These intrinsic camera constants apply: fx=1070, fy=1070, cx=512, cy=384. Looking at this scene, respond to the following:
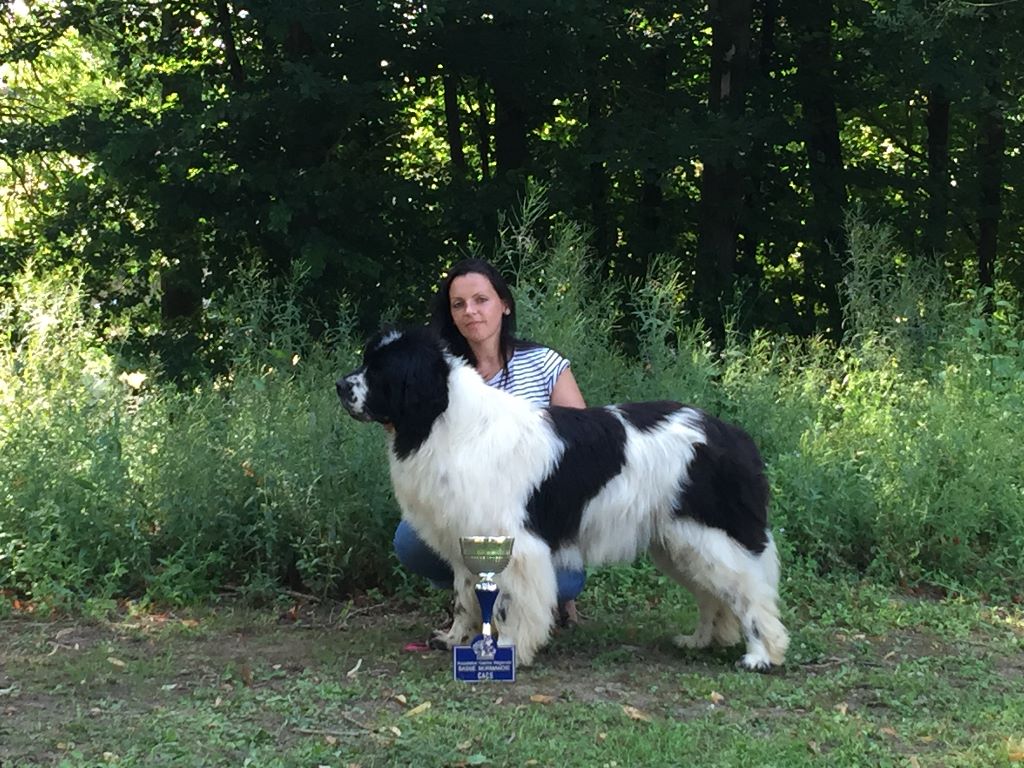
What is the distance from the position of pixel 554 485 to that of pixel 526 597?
0.50 metres

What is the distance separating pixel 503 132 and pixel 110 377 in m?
7.81

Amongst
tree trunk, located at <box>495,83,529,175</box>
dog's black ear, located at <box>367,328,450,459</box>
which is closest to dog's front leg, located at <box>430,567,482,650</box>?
dog's black ear, located at <box>367,328,450,459</box>

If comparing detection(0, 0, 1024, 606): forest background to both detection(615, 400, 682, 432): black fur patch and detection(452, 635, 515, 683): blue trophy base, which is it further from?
detection(615, 400, 682, 432): black fur patch

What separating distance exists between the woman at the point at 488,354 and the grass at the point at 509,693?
40cm

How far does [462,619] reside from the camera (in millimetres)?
4977

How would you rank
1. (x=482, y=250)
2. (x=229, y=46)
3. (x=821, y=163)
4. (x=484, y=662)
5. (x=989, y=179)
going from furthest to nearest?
(x=989, y=179) → (x=821, y=163) → (x=229, y=46) → (x=482, y=250) → (x=484, y=662)

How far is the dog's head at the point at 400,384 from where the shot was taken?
4484 mm

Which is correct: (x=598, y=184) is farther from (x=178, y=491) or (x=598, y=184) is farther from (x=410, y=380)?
(x=410, y=380)

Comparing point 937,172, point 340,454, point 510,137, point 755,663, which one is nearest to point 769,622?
point 755,663

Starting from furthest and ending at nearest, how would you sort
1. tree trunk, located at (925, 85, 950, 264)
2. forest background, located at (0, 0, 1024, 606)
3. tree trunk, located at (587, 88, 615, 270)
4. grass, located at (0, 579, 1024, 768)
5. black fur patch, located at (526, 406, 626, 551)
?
tree trunk, located at (925, 85, 950, 264) → tree trunk, located at (587, 88, 615, 270) → forest background, located at (0, 0, 1024, 606) → black fur patch, located at (526, 406, 626, 551) → grass, located at (0, 579, 1024, 768)

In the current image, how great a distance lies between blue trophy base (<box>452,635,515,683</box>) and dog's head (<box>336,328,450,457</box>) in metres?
0.91

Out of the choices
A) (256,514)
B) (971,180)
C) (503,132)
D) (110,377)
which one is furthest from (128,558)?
(971,180)

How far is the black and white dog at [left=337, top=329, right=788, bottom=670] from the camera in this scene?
4.55m

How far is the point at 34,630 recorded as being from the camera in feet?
17.0
